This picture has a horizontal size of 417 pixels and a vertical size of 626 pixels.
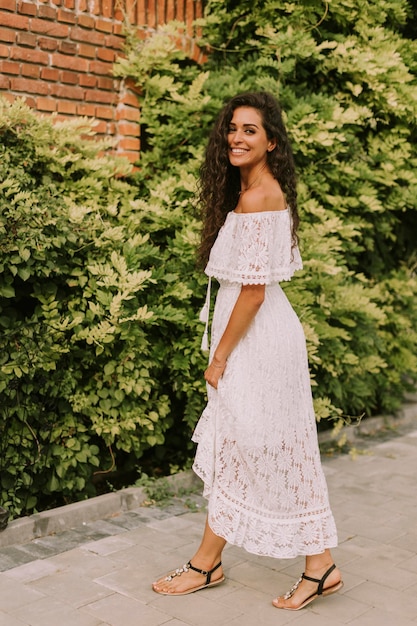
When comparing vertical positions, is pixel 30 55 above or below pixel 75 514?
above

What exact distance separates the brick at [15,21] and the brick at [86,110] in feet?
1.99

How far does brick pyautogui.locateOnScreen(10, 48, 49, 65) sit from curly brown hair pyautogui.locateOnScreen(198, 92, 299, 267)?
204 centimetres

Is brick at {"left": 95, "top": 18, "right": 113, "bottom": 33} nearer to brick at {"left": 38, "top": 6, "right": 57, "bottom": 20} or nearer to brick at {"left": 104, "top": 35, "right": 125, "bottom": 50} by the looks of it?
brick at {"left": 104, "top": 35, "right": 125, "bottom": 50}

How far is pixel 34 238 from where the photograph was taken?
4.30 m

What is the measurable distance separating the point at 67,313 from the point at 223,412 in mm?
1402

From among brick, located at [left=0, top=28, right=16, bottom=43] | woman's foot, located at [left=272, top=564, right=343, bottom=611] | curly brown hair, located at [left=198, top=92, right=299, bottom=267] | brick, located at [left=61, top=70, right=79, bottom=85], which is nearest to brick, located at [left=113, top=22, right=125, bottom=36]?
brick, located at [left=61, top=70, right=79, bottom=85]

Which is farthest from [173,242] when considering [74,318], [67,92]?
[67,92]

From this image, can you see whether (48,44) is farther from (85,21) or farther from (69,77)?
(85,21)

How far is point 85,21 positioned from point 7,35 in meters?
0.62

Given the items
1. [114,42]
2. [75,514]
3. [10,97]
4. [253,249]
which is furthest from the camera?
[114,42]

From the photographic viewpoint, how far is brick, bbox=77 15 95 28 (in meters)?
5.55

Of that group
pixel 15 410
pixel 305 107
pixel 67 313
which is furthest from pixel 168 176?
pixel 15 410

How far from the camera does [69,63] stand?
18.1 feet

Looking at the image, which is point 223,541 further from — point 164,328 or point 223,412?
point 164,328
